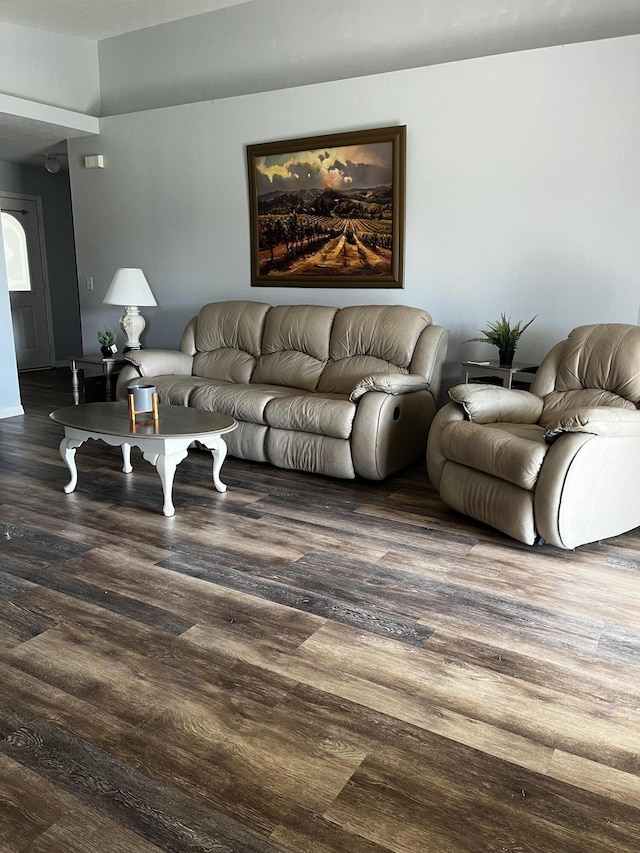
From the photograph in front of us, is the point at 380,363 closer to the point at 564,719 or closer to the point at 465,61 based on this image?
the point at 465,61

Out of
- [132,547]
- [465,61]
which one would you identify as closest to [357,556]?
[132,547]

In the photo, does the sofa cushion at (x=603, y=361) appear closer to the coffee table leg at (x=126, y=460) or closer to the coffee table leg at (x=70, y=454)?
the coffee table leg at (x=126, y=460)

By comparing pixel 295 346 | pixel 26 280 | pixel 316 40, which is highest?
pixel 316 40

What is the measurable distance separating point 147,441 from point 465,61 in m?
3.11

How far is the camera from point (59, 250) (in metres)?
8.13

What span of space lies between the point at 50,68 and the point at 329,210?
298 cm

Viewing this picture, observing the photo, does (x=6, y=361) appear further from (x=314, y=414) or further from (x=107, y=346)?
(x=314, y=414)

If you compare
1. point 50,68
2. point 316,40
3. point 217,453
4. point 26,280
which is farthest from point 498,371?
point 26,280

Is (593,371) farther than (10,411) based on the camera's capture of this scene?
No

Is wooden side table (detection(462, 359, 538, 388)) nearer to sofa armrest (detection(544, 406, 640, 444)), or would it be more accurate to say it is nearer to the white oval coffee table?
sofa armrest (detection(544, 406, 640, 444))

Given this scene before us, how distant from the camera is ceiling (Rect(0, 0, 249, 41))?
16.6ft

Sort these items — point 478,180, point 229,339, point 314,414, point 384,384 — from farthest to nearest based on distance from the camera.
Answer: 1. point 229,339
2. point 478,180
3. point 314,414
4. point 384,384

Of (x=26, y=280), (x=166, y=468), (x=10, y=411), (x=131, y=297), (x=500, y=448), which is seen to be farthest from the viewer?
(x=26, y=280)

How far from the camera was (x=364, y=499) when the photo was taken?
3.56m
